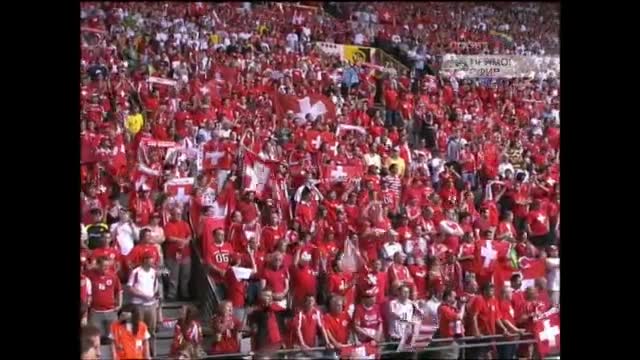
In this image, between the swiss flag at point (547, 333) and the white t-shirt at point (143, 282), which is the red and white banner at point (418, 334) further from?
the white t-shirt at point (143, 282)

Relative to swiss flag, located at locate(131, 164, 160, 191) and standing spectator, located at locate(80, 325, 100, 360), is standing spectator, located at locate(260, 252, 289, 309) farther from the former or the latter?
standing spectator, located at locate(80, 325, 100, 360)

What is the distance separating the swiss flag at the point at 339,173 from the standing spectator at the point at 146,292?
4.47 feet

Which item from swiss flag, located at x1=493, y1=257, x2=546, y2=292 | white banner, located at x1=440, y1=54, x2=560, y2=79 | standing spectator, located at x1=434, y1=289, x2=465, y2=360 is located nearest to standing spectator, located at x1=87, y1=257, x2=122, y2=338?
standing spectator, located at x1=434, y1=289, x2=465, y2=360

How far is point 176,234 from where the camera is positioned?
238 inches

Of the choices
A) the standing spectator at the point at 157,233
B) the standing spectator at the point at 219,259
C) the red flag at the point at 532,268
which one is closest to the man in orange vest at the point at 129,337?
the standing spectator at the point at 157,233

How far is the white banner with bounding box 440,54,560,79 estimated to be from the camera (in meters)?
6.63

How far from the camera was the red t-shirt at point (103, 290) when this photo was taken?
19.1ft

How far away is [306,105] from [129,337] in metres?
1.99

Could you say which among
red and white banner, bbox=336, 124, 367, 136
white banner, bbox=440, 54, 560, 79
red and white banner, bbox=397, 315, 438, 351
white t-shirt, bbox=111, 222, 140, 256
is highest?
white banner, bbox=440, 54, 560, 79

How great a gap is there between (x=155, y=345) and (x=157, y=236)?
71 centimetres

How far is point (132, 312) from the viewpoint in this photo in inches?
230

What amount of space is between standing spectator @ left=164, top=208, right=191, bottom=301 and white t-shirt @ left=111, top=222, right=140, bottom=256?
0.70 feet
